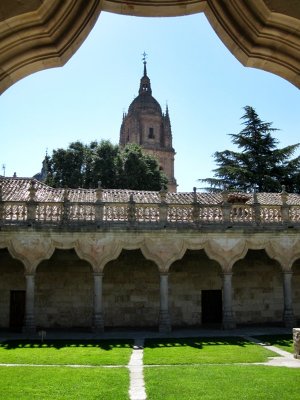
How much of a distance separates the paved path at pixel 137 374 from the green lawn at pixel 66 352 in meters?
0.23

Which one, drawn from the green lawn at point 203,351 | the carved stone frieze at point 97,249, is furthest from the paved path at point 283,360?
the carved stone frieze at point 97,249

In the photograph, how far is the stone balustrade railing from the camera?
66.1ft

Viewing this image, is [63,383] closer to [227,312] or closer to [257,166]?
[227,312]

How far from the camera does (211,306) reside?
23672mm

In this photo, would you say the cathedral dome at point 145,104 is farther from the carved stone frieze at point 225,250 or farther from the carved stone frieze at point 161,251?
the carved stone frieze at point 161,251

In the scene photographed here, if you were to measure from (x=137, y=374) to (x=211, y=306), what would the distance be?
41.3 ft

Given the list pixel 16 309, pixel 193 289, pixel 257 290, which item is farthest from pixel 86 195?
pixel 257 290

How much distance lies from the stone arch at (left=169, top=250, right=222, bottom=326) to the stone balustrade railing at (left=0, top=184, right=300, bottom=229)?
9.56 feet

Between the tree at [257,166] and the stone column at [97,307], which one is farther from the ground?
the tree at [257,166]

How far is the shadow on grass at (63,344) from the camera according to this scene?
16219 millimetres

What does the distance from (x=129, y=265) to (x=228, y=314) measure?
5460 millimetres

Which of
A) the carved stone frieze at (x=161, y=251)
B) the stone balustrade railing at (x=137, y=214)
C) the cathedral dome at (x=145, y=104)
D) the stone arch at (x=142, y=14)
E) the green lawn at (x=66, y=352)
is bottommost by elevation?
the green lawn at (x=66, y=352)

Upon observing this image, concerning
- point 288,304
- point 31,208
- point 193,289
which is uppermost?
point 31,208

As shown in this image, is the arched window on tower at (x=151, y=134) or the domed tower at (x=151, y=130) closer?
the domed tower at (x=151, y=130)
